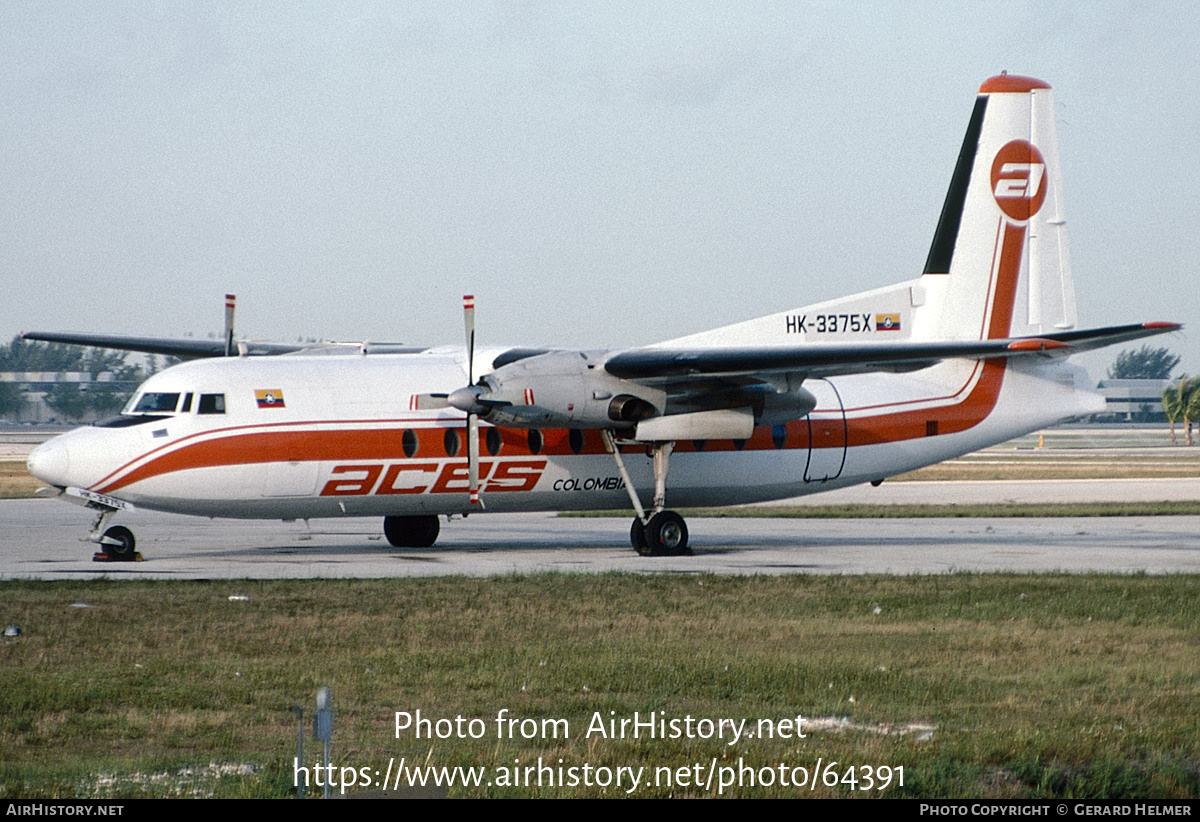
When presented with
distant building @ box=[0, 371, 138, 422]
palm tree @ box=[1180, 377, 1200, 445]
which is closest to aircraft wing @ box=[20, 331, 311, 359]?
palm tree @ box=[1180, 377, 1200, 445]

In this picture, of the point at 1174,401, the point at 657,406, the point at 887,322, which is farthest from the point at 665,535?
the point at 1174,401

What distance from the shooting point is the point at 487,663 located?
38.5 feet

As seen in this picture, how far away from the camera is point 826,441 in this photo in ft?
79.5

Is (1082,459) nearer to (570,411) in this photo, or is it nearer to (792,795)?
(570,411)

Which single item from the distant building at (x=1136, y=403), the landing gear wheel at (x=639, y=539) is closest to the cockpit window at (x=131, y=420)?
the landing gear wheel at (x=639, y=539)

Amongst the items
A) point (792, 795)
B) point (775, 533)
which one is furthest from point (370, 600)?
point (775, 533)

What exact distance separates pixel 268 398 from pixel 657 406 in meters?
6.48

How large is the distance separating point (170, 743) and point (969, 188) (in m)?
20.4

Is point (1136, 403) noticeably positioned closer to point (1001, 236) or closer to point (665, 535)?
point (1001, 236)

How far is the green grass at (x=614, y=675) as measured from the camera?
8.06 m

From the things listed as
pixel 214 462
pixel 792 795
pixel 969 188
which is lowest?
pixel 792 795

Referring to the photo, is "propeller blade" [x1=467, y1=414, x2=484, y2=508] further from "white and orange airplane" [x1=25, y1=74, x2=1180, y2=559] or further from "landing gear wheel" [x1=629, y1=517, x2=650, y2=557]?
"landing gear wheel" [x1=629, y1=517, x2=650, y2=557]

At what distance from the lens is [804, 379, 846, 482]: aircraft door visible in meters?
24.2

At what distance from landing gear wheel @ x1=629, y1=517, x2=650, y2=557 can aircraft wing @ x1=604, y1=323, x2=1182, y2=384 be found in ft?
9.28
